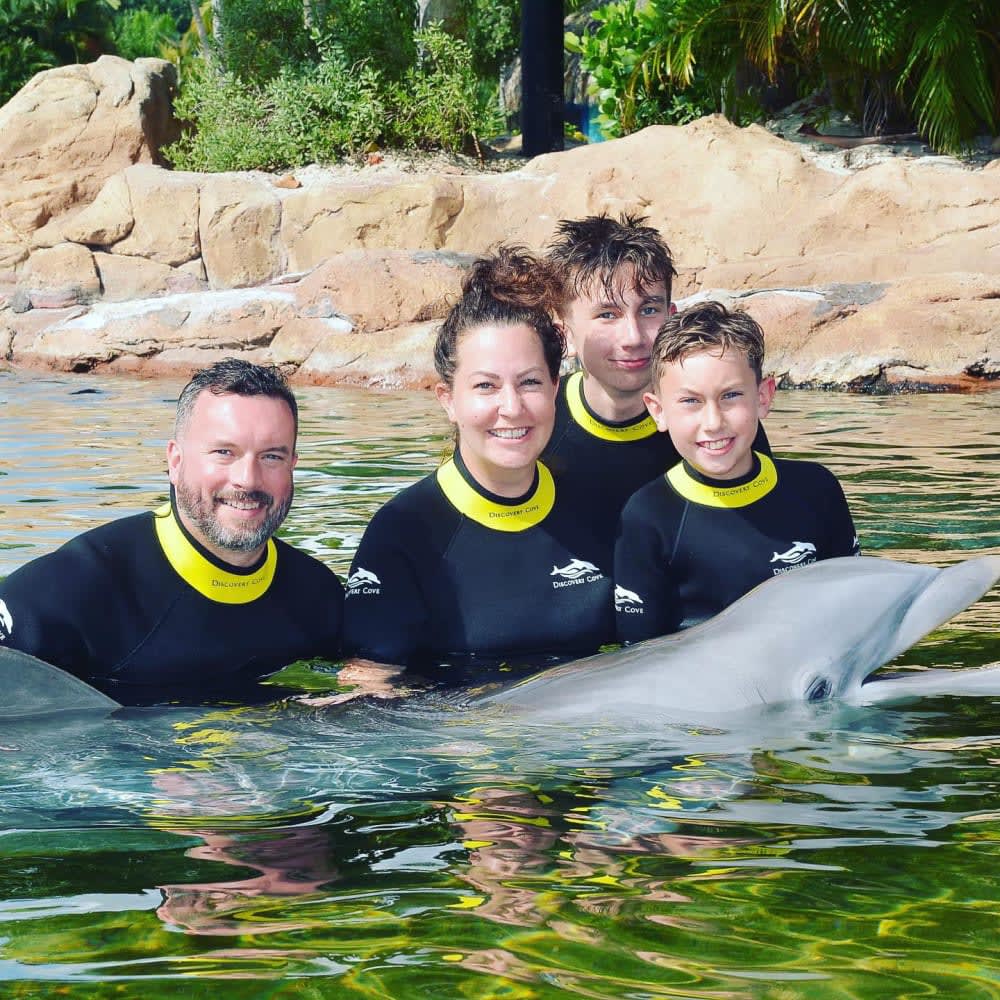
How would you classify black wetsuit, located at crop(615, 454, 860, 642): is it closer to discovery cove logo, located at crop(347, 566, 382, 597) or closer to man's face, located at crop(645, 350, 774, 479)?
man's face, located at crop(645, 350, 774, 479)

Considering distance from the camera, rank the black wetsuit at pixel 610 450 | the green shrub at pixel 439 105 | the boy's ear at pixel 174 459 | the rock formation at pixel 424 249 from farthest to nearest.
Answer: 1. the green shrub at pixel 439 105
2. the rock formation at pixel 424 249
3. the black wetsuit at pixel 610 450
4. the boy's ear at pixel 174 459

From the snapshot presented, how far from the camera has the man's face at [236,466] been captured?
335 cm

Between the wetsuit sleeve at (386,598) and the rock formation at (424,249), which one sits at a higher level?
the rock formation at (424,249)

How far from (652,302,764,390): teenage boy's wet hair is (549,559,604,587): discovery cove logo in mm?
519

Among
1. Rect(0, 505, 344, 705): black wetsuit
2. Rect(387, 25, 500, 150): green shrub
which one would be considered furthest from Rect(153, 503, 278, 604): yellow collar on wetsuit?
Rect(387, 25, 500, 150): green shrub

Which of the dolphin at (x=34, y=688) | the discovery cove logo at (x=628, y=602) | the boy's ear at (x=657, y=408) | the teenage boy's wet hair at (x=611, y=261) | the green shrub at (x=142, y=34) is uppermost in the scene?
the green shrub at (x=142, y=34)

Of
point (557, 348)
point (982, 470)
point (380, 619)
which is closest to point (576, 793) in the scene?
point (380, 619)

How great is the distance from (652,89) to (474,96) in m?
2.11

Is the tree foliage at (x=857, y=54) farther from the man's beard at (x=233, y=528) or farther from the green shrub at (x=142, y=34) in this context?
the green shrub at (x=142, y=34)

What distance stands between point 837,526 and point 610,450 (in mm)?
721

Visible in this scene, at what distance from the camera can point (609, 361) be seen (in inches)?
163

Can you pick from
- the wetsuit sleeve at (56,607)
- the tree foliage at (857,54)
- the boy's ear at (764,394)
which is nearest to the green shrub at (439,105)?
the tree foliage at (857,54)

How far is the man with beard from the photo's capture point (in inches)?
132

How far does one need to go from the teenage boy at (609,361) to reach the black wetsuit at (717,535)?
0.20 meters
